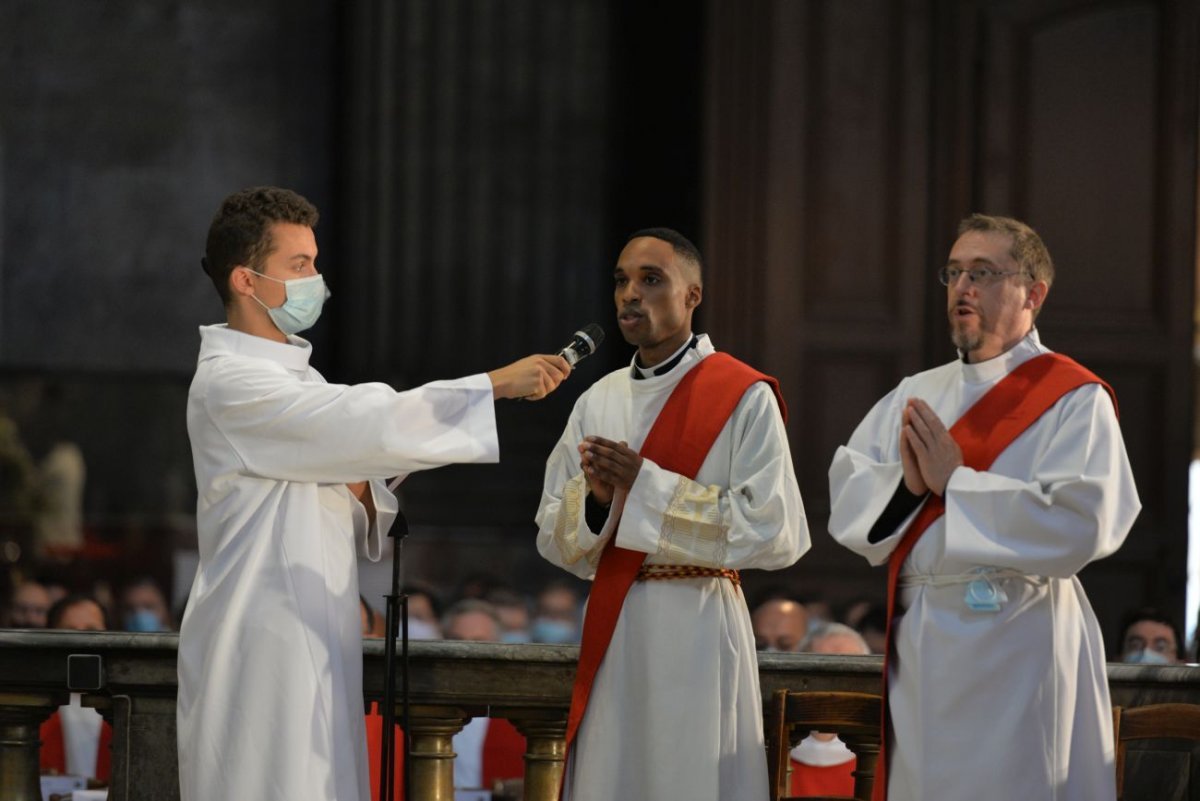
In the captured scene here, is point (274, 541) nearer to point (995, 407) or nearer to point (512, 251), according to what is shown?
point (995, 407)

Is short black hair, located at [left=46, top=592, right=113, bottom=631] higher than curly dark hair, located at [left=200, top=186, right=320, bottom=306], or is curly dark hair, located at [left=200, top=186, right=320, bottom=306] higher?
curly dark hair, located at [left=200, top=186, right=320, bottom=306]

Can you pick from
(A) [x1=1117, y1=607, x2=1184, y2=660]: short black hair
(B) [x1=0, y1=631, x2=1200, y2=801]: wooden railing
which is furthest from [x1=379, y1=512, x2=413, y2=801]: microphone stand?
(A) [x1=1117, y1=607, x2=1184, y2=660]: short black hair

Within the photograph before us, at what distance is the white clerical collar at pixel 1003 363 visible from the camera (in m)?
4.10

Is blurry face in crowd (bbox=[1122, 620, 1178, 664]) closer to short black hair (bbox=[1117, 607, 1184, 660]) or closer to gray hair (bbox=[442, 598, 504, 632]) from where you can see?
short black hair (bbox=[1117, 607, 1184, 660])

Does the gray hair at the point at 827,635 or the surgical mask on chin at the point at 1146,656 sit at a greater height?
the gray hair at the point at 827,635

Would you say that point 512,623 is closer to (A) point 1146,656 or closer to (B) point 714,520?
(A) point 1146,656

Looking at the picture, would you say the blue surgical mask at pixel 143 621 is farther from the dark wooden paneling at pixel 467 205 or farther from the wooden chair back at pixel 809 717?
the wooden chair back at pixel 809 717

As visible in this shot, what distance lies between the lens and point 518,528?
8898mm

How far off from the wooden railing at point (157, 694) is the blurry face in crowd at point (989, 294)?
1160mm

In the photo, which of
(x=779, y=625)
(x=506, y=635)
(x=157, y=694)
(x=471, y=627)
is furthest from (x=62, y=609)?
(x=157, y=694)

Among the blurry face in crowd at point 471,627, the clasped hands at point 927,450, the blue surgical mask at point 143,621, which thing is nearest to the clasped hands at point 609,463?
the clasped hands at point 927,450

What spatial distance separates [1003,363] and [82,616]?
390cm

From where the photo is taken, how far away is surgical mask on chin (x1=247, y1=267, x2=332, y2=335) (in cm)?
400

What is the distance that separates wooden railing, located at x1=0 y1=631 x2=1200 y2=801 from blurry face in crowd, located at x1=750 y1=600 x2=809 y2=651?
2.37 meters
